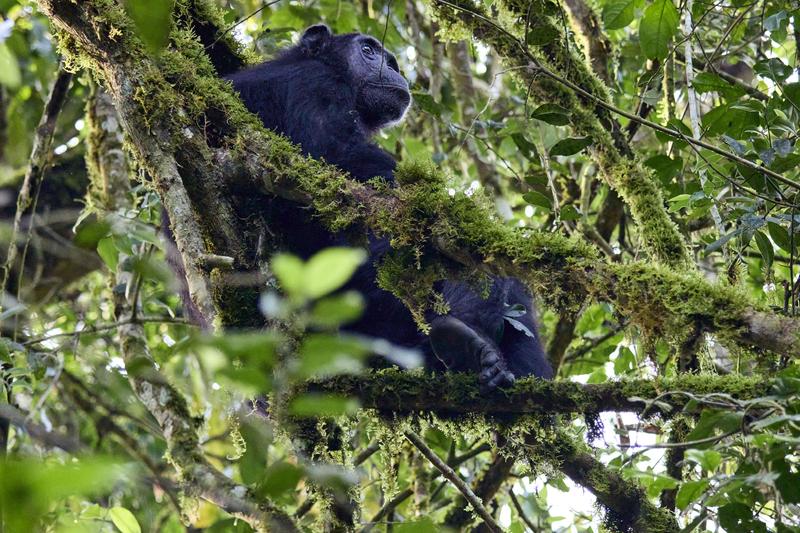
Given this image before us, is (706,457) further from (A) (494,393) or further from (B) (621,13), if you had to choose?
(B) (621,13)

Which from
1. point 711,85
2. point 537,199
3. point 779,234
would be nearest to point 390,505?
point 537,199

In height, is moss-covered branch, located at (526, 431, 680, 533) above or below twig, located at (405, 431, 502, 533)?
below

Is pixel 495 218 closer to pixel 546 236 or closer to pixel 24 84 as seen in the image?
pixel 546 236

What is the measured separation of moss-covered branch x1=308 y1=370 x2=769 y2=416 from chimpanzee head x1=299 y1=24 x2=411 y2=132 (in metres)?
2.35

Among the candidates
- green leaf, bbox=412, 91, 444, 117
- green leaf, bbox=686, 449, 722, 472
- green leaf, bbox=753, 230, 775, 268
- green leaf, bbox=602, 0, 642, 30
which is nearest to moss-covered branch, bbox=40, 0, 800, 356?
green leaf, bbox=753, 230, 775, 268

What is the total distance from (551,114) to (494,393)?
135cm

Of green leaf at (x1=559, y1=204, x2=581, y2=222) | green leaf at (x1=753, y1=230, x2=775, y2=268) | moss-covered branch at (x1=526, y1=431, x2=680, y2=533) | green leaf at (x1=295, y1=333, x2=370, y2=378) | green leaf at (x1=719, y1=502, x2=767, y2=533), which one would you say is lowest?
moss-covered branch at (x1=526, y1=431, x2=680, y2=533)

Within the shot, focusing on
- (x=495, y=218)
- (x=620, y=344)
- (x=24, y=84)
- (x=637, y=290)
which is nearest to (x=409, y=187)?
(x=495, y=218)

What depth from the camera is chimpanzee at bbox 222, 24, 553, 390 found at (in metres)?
3.97

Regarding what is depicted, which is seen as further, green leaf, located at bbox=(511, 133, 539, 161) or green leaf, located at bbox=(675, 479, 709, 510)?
green leaf, located at bbox=(511, 133, 539, 161)

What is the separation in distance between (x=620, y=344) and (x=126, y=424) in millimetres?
4525

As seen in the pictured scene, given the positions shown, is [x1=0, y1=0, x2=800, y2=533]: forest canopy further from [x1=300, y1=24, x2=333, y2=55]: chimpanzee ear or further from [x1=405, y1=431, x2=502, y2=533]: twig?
[x1=300, y1=24, x2=333, y2=55]: chimpanzee ear

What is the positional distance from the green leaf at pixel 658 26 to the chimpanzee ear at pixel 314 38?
2600mm

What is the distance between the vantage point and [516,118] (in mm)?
6598
